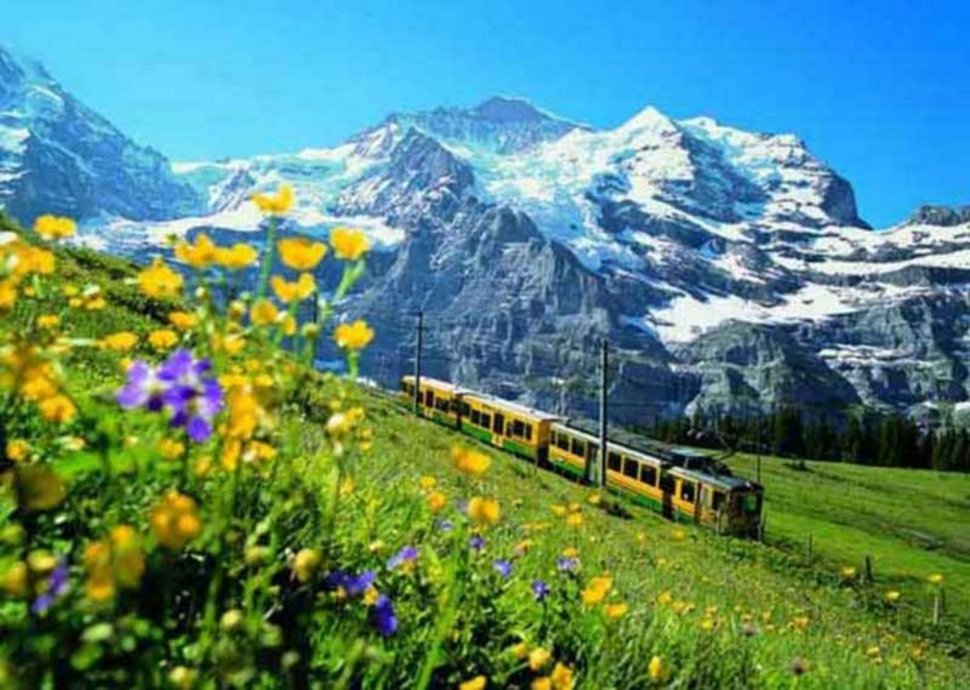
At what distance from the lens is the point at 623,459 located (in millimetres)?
41781

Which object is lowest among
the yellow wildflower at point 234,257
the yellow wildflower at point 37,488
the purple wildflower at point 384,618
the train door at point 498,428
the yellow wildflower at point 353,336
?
the train door at point 498,428

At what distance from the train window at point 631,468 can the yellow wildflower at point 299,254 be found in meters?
40.5

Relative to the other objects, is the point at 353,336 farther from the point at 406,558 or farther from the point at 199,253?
the point at 406,558

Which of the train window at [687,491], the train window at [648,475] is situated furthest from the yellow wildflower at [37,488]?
the train window at [648,475]

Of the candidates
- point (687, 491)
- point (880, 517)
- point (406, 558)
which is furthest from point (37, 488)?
point (880, 517)

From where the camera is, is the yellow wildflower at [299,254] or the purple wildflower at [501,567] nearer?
the yellow wildflower at [299,254]

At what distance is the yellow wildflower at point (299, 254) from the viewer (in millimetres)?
1666

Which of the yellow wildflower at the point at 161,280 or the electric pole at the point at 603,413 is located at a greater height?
the yellow wildflower at the point at 161,280

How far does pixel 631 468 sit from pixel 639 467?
377 millimetres

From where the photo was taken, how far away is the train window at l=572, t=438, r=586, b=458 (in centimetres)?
4233

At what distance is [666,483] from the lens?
133 feet

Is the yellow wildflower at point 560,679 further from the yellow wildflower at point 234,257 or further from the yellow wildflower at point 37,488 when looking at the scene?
the yellow wildflower at point 37,488

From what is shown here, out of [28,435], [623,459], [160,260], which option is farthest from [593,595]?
[623,459]

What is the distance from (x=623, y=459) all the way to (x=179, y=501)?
136ft
